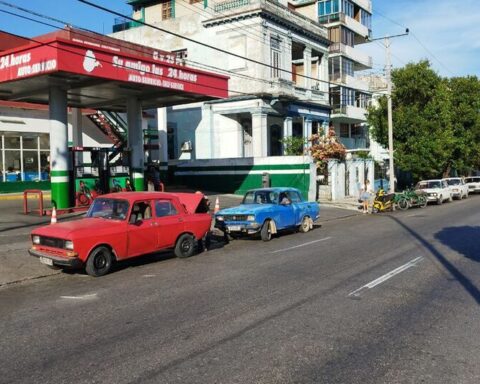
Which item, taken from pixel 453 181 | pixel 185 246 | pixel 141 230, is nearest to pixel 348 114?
pixel 453 181

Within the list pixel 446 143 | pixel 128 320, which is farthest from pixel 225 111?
pixel 128 320

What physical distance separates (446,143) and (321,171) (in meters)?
11.1

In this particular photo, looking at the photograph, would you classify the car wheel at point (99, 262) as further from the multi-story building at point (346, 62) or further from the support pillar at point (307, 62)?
the multi-story building at point (346, 62)

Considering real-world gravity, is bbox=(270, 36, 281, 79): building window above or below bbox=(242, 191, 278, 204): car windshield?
above

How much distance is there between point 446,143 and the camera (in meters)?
36.2

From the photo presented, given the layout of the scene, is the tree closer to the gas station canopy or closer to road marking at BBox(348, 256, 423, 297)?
the gas station canopy

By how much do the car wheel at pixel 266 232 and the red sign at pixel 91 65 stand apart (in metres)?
8.21

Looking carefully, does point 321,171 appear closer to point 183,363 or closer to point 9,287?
point 9,287

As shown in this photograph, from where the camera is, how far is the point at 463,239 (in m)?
14.0

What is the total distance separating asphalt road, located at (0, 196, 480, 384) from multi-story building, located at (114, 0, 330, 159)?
2214 cm

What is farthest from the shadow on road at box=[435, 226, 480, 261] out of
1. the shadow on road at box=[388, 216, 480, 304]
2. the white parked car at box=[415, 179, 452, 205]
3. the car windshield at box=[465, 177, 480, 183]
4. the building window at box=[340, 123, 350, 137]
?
the building window at box=[340, 123, 350, 137]

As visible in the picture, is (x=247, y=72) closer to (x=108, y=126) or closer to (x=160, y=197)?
(x=108, y=126)

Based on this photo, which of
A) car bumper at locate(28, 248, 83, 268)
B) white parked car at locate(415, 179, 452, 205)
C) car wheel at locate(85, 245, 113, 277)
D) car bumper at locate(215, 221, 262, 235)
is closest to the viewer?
car bumper at locate(28, 248, 83, 268)

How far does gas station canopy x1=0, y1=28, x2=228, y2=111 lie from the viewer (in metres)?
17.3
